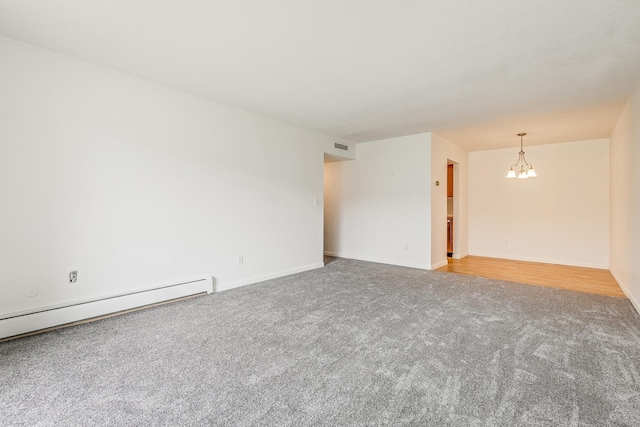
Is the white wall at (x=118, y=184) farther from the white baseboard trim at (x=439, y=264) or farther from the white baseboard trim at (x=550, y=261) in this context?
the white baseboard trim at (x=550, y=261)

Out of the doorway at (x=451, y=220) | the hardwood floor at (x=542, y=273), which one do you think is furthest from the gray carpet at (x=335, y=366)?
the doorway at (x=451, y=220)

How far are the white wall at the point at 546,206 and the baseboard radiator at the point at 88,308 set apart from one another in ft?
20.7

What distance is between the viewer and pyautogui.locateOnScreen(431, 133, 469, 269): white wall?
536 centimetres

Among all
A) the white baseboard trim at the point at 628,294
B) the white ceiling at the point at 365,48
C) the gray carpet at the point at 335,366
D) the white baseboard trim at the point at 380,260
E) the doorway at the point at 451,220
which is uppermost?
the white ceiling at the point at 365,48

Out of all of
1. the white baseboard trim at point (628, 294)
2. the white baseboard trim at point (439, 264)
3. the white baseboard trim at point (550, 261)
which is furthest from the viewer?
the white baseboard trim at point (550, 261)

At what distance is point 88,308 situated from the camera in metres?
2.79

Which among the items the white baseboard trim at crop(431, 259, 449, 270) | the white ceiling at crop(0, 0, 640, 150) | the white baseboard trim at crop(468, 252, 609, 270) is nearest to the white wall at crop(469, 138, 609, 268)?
the white baseboard trim at crop(468, 252, 609, 270)

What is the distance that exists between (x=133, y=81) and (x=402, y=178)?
14.5ft

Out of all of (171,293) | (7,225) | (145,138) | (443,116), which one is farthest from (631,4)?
(7,225)

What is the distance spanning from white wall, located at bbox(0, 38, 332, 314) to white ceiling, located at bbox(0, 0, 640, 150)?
1.01 feet

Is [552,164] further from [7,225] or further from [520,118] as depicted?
[7,225]

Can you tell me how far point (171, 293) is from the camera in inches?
133

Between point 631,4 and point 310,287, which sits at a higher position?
point 631,4

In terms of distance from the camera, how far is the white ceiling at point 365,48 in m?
2.01
